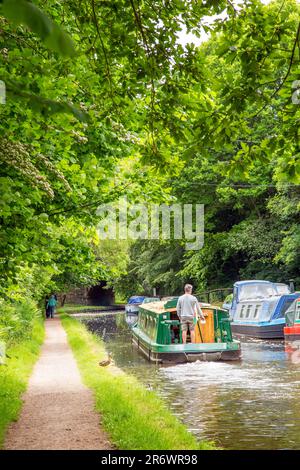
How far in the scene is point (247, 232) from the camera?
114 ft

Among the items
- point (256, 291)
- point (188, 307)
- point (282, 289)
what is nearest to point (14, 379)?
point (188, 307)

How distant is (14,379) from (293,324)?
1299 cm

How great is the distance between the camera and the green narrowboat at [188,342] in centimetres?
1691

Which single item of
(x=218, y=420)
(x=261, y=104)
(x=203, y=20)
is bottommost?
(x=218, y=420)

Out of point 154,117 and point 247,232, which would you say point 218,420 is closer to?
point 154,117

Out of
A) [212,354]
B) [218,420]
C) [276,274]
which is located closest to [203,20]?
[218,420]

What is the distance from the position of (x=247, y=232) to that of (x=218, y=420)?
83.2 feet

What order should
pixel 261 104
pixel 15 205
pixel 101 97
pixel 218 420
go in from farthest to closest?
1. pixel 218 420
2. pixel 15 205
3. pixel 101 97
4. pixel 261 104

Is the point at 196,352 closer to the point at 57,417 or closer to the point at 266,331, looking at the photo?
the point at 266,331

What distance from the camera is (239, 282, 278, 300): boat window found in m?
28.0

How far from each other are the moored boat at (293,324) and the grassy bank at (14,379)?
9.22m

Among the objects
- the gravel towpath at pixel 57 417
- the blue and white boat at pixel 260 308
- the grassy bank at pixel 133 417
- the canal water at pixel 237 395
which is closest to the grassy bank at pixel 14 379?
the gravel towpath at pixel 57 417

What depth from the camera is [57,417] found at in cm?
840

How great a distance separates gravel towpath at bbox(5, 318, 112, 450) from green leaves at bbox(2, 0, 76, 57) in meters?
5.87
